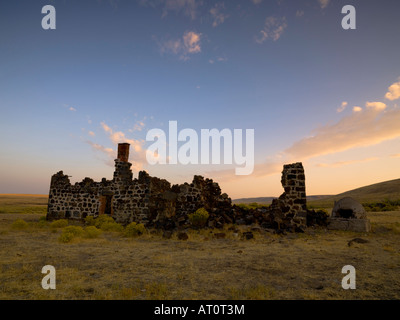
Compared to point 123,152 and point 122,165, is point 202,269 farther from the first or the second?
point 123,152

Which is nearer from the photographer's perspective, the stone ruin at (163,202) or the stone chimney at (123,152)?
the stone ruin at (163,202)

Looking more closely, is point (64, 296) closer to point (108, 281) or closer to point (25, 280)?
point (108, 281)

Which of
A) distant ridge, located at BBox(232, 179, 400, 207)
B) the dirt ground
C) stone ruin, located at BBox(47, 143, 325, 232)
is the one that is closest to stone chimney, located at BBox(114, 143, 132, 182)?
stone ruin, located at BBox(47, 143, 325, 232)

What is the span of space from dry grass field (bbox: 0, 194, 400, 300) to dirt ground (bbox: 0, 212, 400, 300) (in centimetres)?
2

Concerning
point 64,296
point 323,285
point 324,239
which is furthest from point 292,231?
point 64,296

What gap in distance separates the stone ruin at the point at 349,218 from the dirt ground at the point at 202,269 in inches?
79.8

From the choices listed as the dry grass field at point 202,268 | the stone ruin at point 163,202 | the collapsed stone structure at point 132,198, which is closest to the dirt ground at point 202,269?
the dry grass field at point 202,268

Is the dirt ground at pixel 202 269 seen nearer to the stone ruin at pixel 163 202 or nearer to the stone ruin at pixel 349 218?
the stone ruin at pixel 349 218

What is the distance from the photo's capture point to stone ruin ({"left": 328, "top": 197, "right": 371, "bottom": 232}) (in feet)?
40.7

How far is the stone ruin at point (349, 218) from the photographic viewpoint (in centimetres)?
1240

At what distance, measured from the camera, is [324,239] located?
34.8ft

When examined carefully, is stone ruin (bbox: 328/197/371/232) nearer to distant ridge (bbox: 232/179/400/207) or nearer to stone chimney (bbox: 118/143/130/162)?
stone chimney (bbox: 118/143/130/162)

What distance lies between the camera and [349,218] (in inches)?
Result: 508

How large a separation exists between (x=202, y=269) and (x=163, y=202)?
32.5 ft
